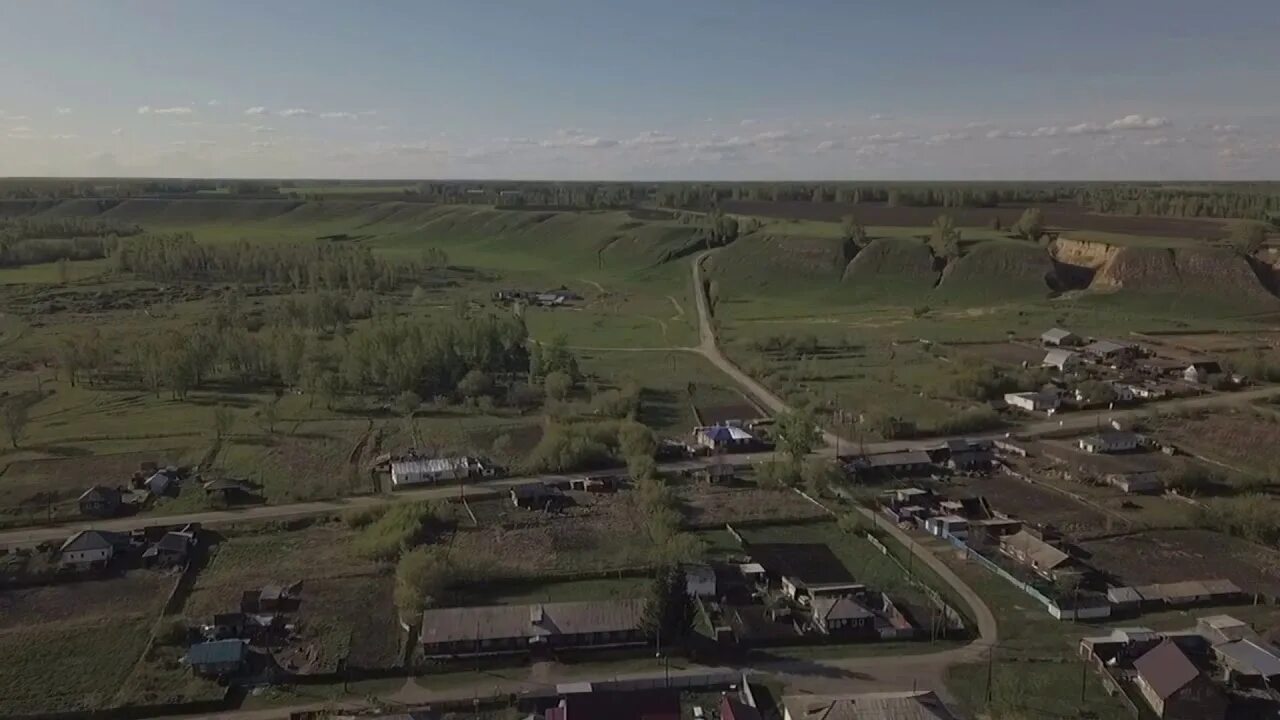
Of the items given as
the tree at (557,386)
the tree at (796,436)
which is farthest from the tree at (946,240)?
the tree at (796,436)

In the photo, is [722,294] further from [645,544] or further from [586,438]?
[645,544]

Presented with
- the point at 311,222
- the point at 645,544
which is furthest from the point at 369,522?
A: the point at 311,222

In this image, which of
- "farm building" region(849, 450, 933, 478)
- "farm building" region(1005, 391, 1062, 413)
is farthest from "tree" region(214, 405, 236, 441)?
"farm building" region(1005, 391, 1062, 413)

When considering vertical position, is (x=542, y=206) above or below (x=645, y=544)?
above

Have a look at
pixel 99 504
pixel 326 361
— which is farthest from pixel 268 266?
pixel 99 504

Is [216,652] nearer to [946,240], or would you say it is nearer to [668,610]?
[668,610]

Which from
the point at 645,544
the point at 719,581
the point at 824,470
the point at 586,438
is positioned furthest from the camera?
the point at 586,438

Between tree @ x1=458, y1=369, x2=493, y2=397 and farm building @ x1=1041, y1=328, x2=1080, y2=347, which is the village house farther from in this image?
farm building @ x1=1041, y1=328, x2=1080, y2=347
